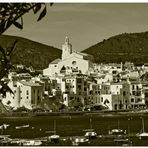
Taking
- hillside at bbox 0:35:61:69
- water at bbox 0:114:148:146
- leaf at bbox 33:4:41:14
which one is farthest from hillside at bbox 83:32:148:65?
water at bbox 0:114:148:146

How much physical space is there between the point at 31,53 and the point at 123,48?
2.85ft

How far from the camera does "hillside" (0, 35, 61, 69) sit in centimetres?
284

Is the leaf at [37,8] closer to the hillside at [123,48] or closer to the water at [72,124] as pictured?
the hillside at [123,48]

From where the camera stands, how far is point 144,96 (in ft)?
20.5

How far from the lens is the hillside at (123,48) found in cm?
352

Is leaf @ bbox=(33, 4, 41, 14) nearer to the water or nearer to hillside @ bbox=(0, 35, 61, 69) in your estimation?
hillside @ bbox=(0, 35, 61, 69)

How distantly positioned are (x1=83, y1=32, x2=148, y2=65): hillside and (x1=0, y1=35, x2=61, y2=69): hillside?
1.00ft

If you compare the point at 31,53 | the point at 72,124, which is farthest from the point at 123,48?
the point at 72,124

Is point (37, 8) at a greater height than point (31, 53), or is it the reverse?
point (31, 53)

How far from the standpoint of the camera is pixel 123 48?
12.7ft

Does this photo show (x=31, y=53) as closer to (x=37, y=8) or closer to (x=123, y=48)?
(x=123, y=48)

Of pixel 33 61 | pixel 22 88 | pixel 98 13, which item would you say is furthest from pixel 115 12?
pixel 22 88

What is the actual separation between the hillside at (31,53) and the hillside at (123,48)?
305 mm

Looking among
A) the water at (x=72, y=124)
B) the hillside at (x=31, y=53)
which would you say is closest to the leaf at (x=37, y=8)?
the hillside at (x=31, y=53)
